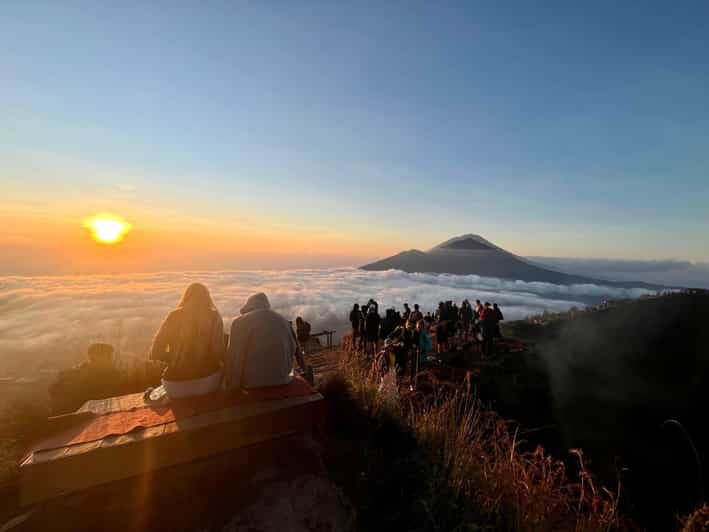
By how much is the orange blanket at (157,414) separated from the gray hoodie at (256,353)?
116mm

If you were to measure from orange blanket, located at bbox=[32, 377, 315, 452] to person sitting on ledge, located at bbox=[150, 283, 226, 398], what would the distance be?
15cm

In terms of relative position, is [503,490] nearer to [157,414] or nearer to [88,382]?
[157,414]

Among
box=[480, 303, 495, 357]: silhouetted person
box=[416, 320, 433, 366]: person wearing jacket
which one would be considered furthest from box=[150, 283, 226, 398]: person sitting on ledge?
box=[480, 303, 495, 357]: silhouetted person

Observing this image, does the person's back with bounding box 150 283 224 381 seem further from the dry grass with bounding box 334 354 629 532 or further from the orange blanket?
the dry grass with bounding box 334 354 629 532

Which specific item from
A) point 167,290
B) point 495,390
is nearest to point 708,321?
point 495,390

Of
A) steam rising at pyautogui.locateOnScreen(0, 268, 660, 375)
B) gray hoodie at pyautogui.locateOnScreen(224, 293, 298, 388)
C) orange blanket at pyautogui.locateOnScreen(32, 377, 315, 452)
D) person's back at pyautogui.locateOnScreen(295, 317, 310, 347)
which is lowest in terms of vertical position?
steam rising at pyautogui.locateOnScreen(0, 268, 660, 375)

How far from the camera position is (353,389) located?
4.36 metres

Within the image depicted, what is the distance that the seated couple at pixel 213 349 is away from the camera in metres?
3.23

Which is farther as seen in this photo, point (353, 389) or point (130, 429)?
point (353, 389)

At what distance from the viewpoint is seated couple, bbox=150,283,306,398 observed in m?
3.23

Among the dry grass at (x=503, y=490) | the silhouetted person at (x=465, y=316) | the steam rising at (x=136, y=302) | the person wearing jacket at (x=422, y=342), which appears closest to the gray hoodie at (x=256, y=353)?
the dry grass at (x=503, y=490)

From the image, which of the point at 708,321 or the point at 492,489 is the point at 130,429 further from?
the point at 708,321

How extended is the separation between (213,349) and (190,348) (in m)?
0.23

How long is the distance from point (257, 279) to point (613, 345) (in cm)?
11254
